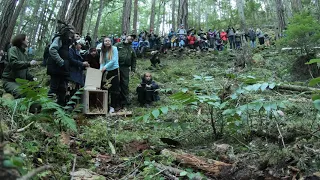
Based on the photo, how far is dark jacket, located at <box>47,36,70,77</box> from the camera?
5.44 metres

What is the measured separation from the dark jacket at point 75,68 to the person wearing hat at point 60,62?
0.30 metres

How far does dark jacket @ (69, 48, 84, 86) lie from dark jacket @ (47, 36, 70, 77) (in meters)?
0.30

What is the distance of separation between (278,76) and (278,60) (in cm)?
340

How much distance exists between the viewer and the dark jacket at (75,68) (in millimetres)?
6195

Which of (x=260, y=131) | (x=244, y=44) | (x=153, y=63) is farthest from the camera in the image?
(x=153, y=63)

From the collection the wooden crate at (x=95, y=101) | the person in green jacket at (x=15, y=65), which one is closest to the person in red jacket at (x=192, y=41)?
the wooden crate at (x=95, y=101)

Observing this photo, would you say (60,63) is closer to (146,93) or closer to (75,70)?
(75,70)

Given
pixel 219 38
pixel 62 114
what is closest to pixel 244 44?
pixel 219 38

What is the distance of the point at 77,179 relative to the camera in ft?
8.32

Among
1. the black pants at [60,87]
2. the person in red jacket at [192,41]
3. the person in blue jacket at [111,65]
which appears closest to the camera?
the black pants at [60,87]

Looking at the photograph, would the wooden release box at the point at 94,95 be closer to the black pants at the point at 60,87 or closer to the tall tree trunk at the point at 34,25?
the black pants at the point at 60,87

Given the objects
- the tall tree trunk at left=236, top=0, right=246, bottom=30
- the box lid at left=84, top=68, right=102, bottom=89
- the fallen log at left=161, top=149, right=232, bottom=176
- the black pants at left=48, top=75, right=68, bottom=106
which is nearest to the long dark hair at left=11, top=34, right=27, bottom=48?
the black pants at left=48, top=75, right=68, bottom=106

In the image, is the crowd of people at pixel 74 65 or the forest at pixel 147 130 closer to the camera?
the forest at pixel 147 130

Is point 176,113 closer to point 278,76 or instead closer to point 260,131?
point 260,131
